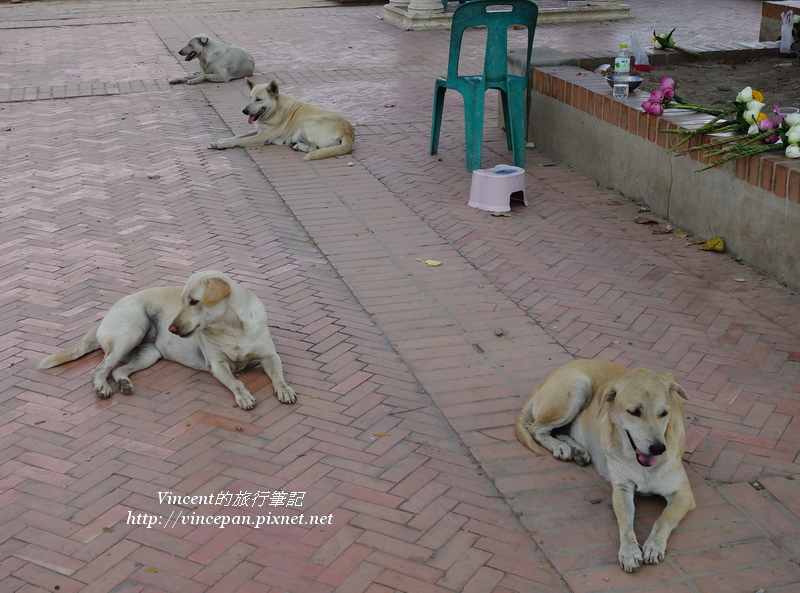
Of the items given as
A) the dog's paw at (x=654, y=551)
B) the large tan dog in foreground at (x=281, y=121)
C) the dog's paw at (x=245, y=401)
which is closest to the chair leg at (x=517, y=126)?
the large tan dog in foreground at (x=281, y=121)

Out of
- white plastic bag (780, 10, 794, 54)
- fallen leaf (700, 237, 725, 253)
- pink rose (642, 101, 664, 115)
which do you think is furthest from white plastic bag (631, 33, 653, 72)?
fallen leaf (700, 237, 725, 253)

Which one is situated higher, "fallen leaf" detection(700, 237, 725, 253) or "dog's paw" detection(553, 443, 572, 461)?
"fallen leaf" detection(700, 237, 725, 253)

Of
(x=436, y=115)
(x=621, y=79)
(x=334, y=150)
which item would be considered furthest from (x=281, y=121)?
(x=621, y=79)

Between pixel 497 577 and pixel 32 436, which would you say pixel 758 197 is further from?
pixel 32 436

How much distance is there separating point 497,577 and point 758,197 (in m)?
3.61

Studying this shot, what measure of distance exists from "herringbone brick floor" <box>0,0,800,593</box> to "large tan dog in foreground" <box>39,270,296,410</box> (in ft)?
0.31

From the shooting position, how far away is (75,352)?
5.02 m

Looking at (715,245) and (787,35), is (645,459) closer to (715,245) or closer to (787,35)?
(715,245)

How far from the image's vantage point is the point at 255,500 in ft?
12.6

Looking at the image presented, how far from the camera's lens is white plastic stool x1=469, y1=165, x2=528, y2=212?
711 centimetres

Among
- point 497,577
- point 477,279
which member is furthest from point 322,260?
point 497,577

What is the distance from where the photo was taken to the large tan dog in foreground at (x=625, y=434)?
3475mm

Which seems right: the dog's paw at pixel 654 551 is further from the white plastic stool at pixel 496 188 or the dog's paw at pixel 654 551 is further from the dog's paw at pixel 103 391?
the white plastic stool at pixel 496 188

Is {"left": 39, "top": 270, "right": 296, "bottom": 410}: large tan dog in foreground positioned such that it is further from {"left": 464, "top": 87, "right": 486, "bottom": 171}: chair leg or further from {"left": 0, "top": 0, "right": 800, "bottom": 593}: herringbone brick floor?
{"left": 464, "top": 87, "right": 486, "bottom": 171}: chair leg
